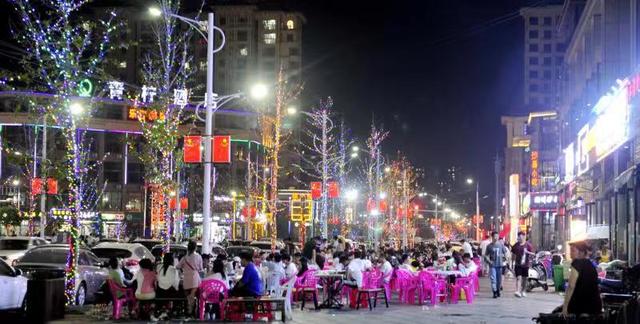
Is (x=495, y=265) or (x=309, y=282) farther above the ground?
(x=495, y=265)

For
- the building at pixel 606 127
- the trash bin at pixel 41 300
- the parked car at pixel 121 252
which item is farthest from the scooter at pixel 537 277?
the trash bin at pixel 41 300

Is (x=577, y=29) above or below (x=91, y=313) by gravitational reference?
Answer: above

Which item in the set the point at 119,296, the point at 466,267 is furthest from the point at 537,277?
the point at 119,296

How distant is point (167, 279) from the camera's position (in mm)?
16297

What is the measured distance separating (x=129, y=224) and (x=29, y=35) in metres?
73.9

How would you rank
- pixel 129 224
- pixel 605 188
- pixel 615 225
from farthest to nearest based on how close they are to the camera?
pixel 129 224
pixel 605 188
pixel 615 225

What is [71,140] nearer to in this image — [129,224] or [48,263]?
[48,263]

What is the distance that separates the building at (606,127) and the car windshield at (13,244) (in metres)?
21.9

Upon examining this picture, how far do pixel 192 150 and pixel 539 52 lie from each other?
4925 inches

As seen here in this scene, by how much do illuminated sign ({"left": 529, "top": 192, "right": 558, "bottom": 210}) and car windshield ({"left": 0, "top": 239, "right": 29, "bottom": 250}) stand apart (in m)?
37.5

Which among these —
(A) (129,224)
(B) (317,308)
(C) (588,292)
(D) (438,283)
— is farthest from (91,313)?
(A) (129,224)

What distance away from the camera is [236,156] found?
96688 mm

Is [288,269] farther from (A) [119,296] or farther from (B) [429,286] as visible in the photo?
(A) [119,296]

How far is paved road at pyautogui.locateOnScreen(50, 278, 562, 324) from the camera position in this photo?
16578 millimetres
